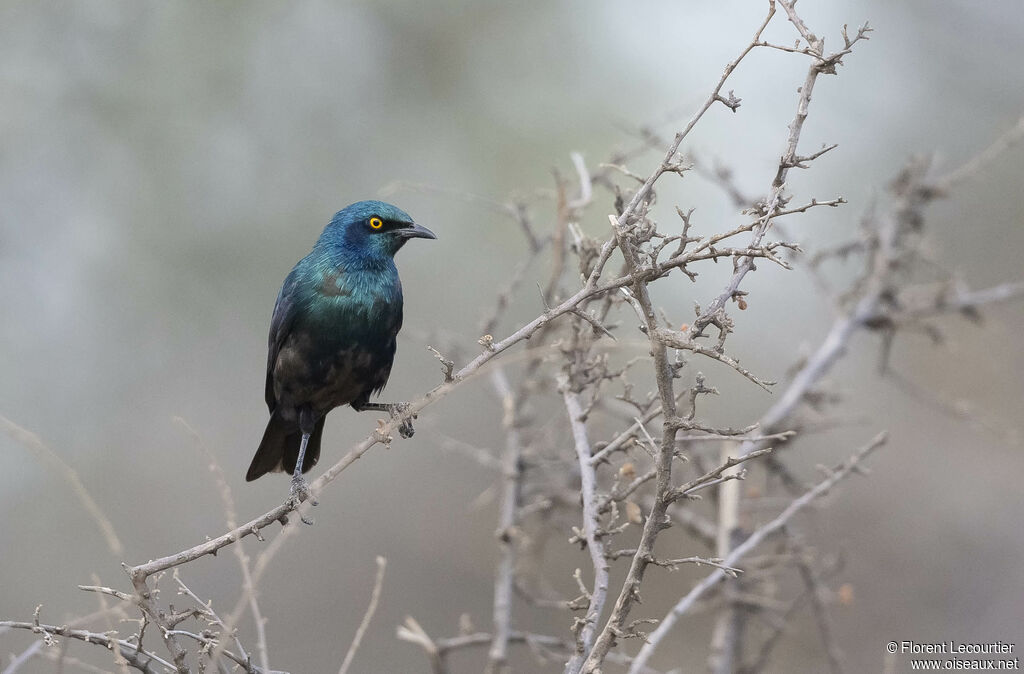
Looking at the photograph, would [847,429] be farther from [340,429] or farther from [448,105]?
[448,105]

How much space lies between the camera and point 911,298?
4.88 metres

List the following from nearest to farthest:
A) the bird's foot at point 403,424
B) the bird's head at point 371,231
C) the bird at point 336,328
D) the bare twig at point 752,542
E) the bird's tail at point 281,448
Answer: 1. the bare twig at point 752,542
2. the bird's foot at point 403,424
3. the bird at point 336,328
4. the bird's head at point 371,231
5. the bird's tail at point 281,448

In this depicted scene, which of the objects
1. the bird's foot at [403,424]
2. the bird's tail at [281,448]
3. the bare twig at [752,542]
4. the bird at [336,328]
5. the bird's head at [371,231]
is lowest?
the bare twig at [752,542]

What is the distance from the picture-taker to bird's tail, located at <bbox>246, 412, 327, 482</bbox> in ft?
16.8

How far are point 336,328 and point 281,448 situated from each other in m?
0.86

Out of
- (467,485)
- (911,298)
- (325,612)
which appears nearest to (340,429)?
(467,485)

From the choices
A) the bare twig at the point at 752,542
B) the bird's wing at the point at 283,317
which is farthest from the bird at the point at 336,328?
the bare twig at the point at 752,542

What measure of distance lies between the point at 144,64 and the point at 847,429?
846cm

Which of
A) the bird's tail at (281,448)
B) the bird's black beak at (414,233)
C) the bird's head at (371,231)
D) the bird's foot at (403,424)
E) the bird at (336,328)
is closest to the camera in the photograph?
the bird's foot at (403,424)

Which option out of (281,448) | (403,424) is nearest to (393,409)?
(403,424)

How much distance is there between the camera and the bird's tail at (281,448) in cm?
512

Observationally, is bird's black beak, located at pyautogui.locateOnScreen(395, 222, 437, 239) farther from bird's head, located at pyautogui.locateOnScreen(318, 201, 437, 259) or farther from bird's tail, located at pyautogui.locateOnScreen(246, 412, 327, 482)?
bird's tail, located at pyautogui.locateOnScreen(246, 412, 327, 482)

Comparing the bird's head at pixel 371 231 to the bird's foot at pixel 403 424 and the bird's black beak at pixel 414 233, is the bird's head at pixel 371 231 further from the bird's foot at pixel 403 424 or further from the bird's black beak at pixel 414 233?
the bird's foot at pixel 403 424

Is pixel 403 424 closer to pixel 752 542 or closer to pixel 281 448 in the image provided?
pixel 281 448
